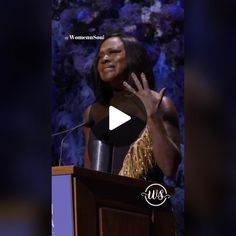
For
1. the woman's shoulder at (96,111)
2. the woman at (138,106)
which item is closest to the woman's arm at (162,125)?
the woman at (138,106)

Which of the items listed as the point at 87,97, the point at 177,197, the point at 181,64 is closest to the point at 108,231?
the point at 177,197

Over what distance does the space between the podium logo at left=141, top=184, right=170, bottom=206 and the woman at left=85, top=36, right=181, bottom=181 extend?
0.11ft

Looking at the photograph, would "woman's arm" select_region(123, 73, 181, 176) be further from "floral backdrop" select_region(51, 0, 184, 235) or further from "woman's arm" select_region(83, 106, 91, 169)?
"woman's arm" select_region(83, 106, 91, 169)

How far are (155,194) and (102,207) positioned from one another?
7.2 inches

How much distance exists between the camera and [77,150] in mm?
1853

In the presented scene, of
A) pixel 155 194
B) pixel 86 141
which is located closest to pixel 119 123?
pixel 86 141

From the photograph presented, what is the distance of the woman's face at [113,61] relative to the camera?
1.84 metres

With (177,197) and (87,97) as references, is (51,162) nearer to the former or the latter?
(87,97)

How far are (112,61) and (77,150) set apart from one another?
0.32 meters

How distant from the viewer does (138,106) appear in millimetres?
1841

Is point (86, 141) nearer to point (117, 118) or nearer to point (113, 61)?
point (117, 118)

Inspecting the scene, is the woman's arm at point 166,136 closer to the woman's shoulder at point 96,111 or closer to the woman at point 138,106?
the woman at point 138,106

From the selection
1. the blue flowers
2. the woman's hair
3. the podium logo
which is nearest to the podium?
the podium logo
